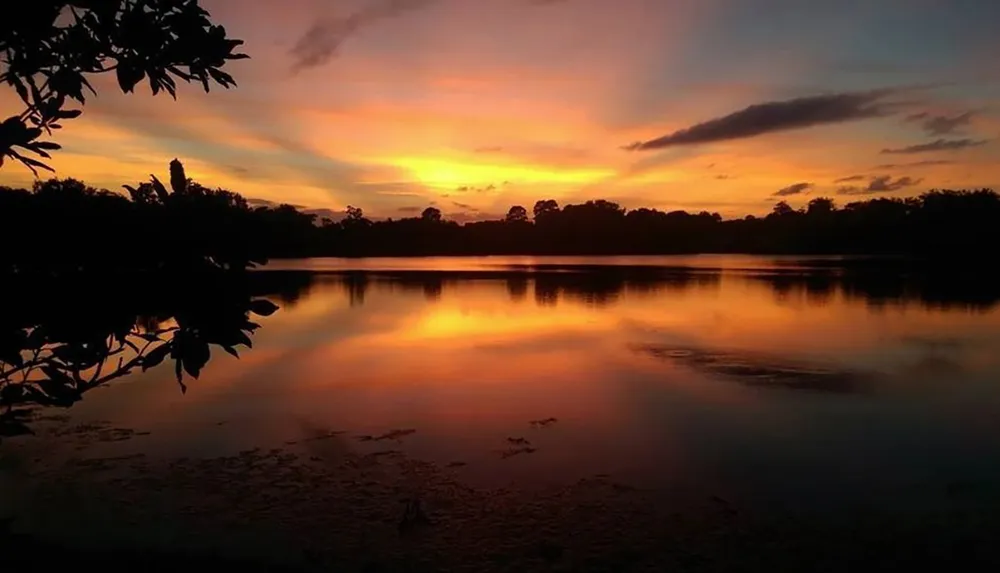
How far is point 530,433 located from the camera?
11.7 metres

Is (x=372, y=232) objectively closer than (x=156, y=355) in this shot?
No

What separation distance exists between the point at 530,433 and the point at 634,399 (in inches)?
131

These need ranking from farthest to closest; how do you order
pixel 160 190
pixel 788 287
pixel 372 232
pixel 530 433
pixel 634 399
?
1. pixel 372 232
2. pixel 788 287
3. pixel 634 399
4. pixel 530 433
5. pixel 160 190

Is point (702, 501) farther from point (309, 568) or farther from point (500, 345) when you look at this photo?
point (500, 345)

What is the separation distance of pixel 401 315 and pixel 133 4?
87.6 feet

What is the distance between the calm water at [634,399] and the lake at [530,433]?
6 cm

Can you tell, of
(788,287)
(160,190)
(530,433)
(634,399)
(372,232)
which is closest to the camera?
(160,190)

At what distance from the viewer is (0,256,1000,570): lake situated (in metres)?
8.33

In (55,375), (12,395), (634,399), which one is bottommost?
(634,399)

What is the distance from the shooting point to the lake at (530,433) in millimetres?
8328

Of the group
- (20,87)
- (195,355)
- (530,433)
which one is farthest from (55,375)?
(530,433)

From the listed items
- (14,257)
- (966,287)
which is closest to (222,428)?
(14,257)

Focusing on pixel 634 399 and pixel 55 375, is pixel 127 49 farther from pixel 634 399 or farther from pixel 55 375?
pixel 634 399

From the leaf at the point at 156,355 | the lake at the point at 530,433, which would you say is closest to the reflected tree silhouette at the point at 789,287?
the lake at the point at 530,433
